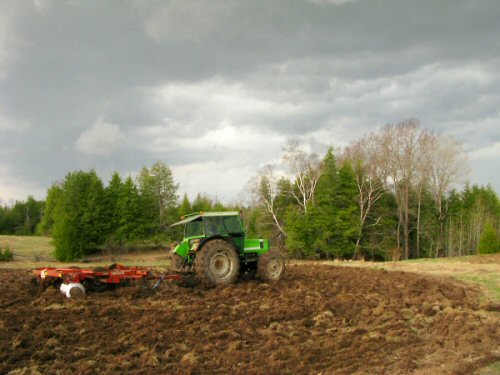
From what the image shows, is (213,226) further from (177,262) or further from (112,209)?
(112,209)

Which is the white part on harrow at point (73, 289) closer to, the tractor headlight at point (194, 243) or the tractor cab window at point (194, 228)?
the tractor headlight at point (194, 243)

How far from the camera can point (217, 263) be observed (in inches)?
514

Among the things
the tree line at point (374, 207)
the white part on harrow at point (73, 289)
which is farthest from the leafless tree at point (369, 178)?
the white part on harrow at point (73, 289)

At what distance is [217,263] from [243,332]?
17.2 ft

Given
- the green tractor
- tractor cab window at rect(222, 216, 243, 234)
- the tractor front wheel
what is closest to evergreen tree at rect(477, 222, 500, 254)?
the green tractor

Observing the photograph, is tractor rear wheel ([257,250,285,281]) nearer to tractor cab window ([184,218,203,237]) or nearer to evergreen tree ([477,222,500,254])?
tractor cab window ([184,218,203,237])

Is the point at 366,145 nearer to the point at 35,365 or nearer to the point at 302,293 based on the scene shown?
the point at 302,293

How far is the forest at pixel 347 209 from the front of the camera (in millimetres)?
39625

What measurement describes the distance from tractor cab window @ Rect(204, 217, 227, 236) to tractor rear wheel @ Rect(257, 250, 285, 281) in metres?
1.53

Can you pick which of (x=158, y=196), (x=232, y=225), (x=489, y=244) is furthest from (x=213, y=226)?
(x=158, y=196)

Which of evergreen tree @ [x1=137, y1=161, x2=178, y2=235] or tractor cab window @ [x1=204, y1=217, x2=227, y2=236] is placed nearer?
tractor cab window @ [x1=204, y1=217, x2=227, y2=236]

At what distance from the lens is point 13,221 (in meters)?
82.7

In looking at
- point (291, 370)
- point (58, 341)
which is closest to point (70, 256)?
point (58, 341)

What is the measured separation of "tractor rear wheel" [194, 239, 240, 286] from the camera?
1264 cm
